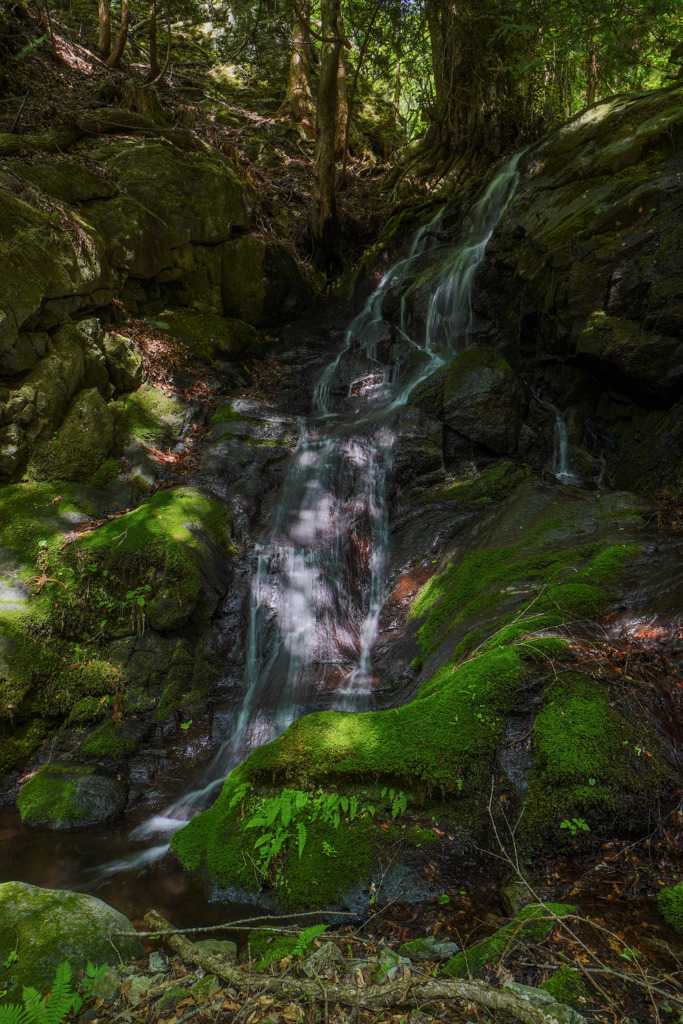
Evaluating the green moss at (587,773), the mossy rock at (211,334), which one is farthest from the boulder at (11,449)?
the green moss at (587,773)

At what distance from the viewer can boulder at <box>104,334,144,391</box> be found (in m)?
8.23

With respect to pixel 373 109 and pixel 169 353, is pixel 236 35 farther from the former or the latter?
pixel 169 353

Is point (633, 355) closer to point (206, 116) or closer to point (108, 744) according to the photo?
point (108, 744)

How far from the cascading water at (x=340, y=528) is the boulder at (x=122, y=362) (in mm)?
2805

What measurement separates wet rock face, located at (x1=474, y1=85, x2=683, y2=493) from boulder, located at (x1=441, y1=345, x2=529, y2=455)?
796mm

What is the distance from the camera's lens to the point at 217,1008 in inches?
84.0

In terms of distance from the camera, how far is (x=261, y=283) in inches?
465

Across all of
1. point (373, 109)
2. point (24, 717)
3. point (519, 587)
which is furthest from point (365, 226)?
point (24, 717)

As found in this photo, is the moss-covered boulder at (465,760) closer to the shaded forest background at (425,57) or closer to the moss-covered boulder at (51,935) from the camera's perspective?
the moss-covered boulder at (51,935)

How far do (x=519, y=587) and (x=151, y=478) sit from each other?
5.37 m

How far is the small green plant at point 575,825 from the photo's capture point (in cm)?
283

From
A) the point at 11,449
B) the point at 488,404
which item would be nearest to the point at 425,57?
the point at 488,404

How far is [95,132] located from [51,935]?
12.4 m

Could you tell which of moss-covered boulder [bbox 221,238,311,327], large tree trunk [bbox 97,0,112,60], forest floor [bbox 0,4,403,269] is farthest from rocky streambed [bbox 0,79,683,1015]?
large tree trunk [bbox 97,0,112,60]
